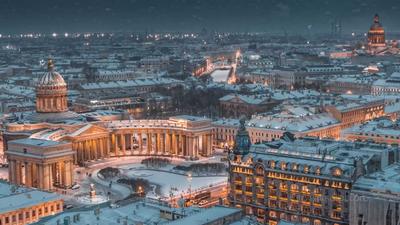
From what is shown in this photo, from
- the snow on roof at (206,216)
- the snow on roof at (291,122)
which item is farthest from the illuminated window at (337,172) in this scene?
the snow on roof at (291,122)

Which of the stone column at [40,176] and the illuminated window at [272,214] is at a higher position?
the stone column at [40,176]

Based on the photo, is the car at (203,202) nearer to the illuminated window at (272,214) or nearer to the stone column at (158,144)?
the illuminated window at (272,214)

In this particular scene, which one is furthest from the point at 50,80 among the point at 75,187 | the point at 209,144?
the point at 209,144

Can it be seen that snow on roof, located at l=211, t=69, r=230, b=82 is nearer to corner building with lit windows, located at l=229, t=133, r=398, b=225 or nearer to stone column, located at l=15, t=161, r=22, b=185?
stone column, located at l=15, t=161, r=22, b=185

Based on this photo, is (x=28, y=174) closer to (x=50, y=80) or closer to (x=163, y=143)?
(x=50, y=80)

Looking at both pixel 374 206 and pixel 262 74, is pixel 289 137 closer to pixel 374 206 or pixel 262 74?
pixel 374 206

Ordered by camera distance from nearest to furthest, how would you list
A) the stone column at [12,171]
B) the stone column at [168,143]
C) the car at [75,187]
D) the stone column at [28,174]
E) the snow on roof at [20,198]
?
the snow on roof at [20,198], the car at [75,187], the stone column at [28,174], the stone column at [12,171], the stone column at [168,143]

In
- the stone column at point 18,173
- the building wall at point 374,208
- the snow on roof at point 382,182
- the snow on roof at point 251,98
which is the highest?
the snow on roof at point 251,98

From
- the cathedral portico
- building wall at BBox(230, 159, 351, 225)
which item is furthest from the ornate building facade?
building wall at BBox(230, 159, 351, 225)
